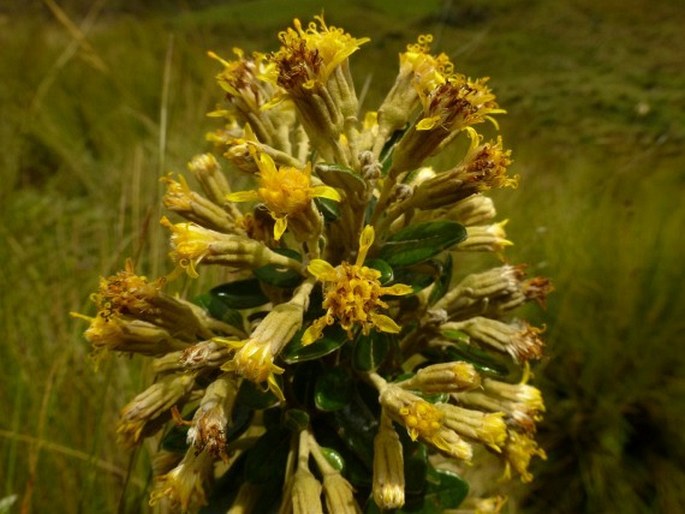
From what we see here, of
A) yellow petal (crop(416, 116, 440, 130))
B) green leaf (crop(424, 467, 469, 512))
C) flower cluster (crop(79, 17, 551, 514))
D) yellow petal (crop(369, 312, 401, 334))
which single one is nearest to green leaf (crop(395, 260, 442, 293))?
flower cluster (crop(79, 17, 551, 514))

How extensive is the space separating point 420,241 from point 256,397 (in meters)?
0.31

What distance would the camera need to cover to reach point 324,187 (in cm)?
90

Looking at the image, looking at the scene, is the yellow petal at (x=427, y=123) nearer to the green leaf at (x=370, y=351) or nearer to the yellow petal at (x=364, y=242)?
the yellow petal at (x=364, y=242)

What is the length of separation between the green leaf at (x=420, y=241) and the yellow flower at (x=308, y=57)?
0.80 ft

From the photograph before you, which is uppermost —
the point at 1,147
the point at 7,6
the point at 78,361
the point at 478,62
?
the point at 7,6

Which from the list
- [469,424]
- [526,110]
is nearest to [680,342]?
[526,110]

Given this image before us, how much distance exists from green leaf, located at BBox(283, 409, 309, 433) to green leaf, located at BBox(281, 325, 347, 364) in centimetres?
9

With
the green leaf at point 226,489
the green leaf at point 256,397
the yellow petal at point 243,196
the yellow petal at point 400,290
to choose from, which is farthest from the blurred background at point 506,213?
the yellow petal at point 400,290

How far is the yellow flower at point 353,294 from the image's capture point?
2.86ft

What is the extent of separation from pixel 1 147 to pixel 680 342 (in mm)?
3415

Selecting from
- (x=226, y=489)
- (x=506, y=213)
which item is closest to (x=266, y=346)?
(x=226, y=489)

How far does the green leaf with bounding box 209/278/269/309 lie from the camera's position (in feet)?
3.44

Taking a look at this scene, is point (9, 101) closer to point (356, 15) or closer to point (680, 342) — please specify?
point (356, 15)

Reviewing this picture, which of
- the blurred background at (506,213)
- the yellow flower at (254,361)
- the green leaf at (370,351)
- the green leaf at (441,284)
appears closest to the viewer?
the yellow flower at (254,361)
